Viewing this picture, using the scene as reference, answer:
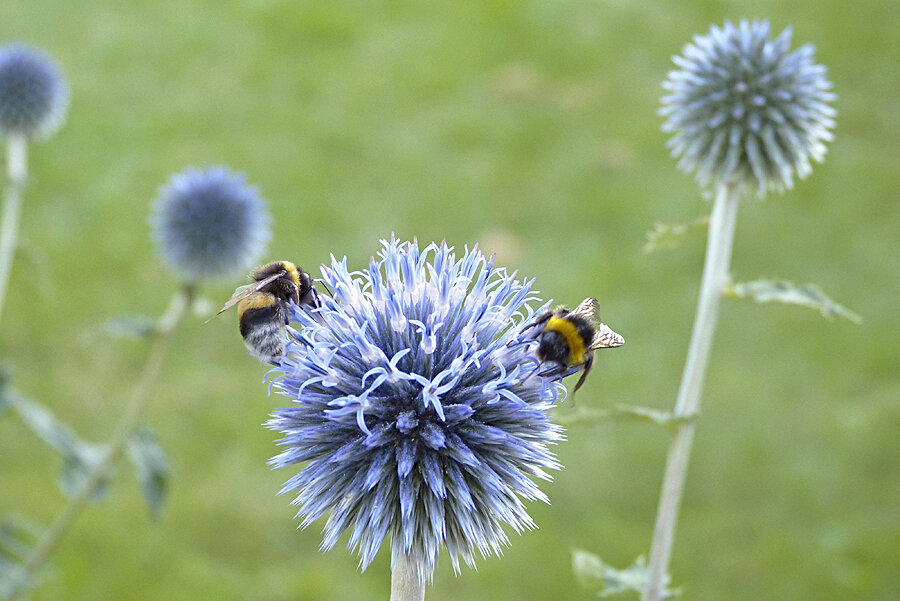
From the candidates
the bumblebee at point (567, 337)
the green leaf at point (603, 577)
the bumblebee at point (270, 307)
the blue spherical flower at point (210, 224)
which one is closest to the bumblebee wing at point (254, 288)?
the bumblebee at point (270, 307)

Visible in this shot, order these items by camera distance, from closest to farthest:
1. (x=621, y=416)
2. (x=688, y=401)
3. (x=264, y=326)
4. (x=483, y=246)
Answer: (x=264, y=326) < (x=621, y=416) < (x=688, y=401) < (x=483, y=246)


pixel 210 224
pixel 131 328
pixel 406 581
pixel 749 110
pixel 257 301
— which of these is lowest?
pixel 406 581

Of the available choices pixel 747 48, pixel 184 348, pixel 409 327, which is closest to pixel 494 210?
pixel 184 348

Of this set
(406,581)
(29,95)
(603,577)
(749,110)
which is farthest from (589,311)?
(29,95)

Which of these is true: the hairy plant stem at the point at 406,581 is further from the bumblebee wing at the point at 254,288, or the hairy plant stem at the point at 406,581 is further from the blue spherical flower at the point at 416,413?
the bumblebee wing at the point at 254,288

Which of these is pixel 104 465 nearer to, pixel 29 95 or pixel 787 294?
pixel 29 95

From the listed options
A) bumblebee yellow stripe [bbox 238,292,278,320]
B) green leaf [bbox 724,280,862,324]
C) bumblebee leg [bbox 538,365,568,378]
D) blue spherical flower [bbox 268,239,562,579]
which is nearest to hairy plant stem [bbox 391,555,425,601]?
blue spherical flower [bbox 268,239,562,579]
